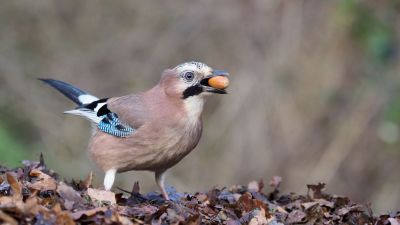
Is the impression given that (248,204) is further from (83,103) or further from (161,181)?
(83,103)

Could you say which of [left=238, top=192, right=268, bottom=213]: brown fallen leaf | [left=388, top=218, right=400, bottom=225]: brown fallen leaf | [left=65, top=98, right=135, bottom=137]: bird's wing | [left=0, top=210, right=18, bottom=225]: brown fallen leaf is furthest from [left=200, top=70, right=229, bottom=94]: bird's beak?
[left=0, top=210, right=18, bottom=225]: brown fallen leaf

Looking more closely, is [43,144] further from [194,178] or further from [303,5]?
[303,5]

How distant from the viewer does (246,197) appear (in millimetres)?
5316

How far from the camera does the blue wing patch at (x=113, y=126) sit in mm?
6168

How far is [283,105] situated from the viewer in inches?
461

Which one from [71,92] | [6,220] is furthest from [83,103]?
[6,220]

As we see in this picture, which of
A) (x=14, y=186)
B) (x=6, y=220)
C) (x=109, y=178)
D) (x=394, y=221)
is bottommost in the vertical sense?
(x=6, y=220)

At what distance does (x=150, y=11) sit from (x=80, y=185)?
7.49m

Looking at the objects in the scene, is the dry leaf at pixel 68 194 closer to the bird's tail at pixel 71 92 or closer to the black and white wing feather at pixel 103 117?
the black and white wing feather at pixel 103 117

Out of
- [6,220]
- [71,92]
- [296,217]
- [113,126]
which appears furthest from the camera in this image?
[71,92]

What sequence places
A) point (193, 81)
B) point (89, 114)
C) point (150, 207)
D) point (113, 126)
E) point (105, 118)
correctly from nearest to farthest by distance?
point (150, 207), point (193, 81), point (113, 126), point (105, 118), point (89, 114)

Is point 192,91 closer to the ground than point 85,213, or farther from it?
farther from it

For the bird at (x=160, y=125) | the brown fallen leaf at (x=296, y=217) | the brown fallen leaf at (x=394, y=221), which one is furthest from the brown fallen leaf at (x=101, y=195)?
the brown fallen leaf at (x=394, y=221)

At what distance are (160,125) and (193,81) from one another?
1.36 feet
